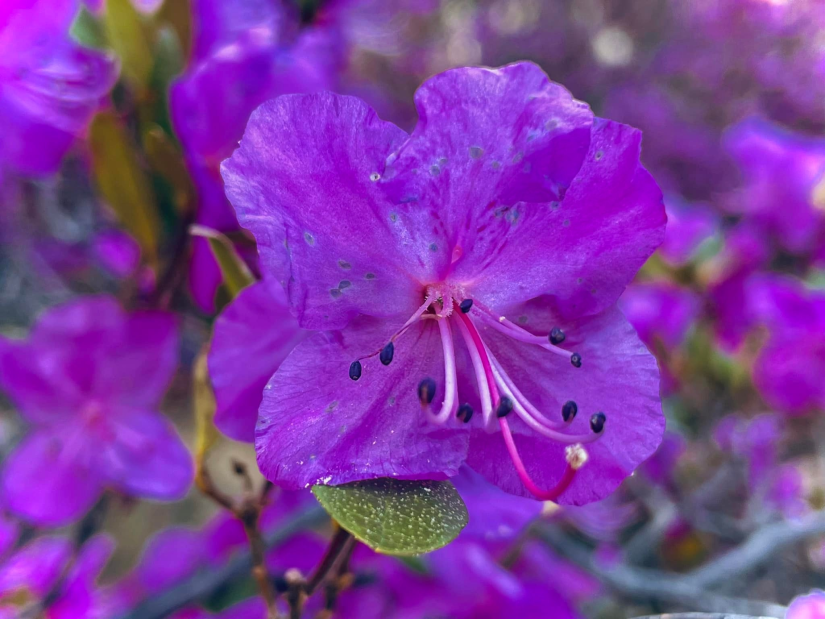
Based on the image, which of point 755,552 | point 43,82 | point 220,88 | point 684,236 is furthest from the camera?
point 684,236

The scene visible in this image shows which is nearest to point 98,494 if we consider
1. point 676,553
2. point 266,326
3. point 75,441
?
point 75,441

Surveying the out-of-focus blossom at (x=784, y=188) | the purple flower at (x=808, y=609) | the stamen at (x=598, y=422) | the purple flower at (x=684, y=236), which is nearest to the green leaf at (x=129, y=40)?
the stamen at (x=598, y=422)

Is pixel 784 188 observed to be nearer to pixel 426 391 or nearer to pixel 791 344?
pixel 791 344

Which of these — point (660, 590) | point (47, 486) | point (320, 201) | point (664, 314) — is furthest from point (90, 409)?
point (664, 314)

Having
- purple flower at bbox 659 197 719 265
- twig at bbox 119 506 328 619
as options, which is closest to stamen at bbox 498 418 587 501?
twig at bbox 119 506 328 619

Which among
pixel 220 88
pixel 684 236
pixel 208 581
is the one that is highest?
pixel 220 88

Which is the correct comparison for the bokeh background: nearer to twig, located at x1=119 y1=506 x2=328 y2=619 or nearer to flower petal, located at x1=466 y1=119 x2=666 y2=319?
twig, located at x1=119 y1=506 x2=328 y2=619
